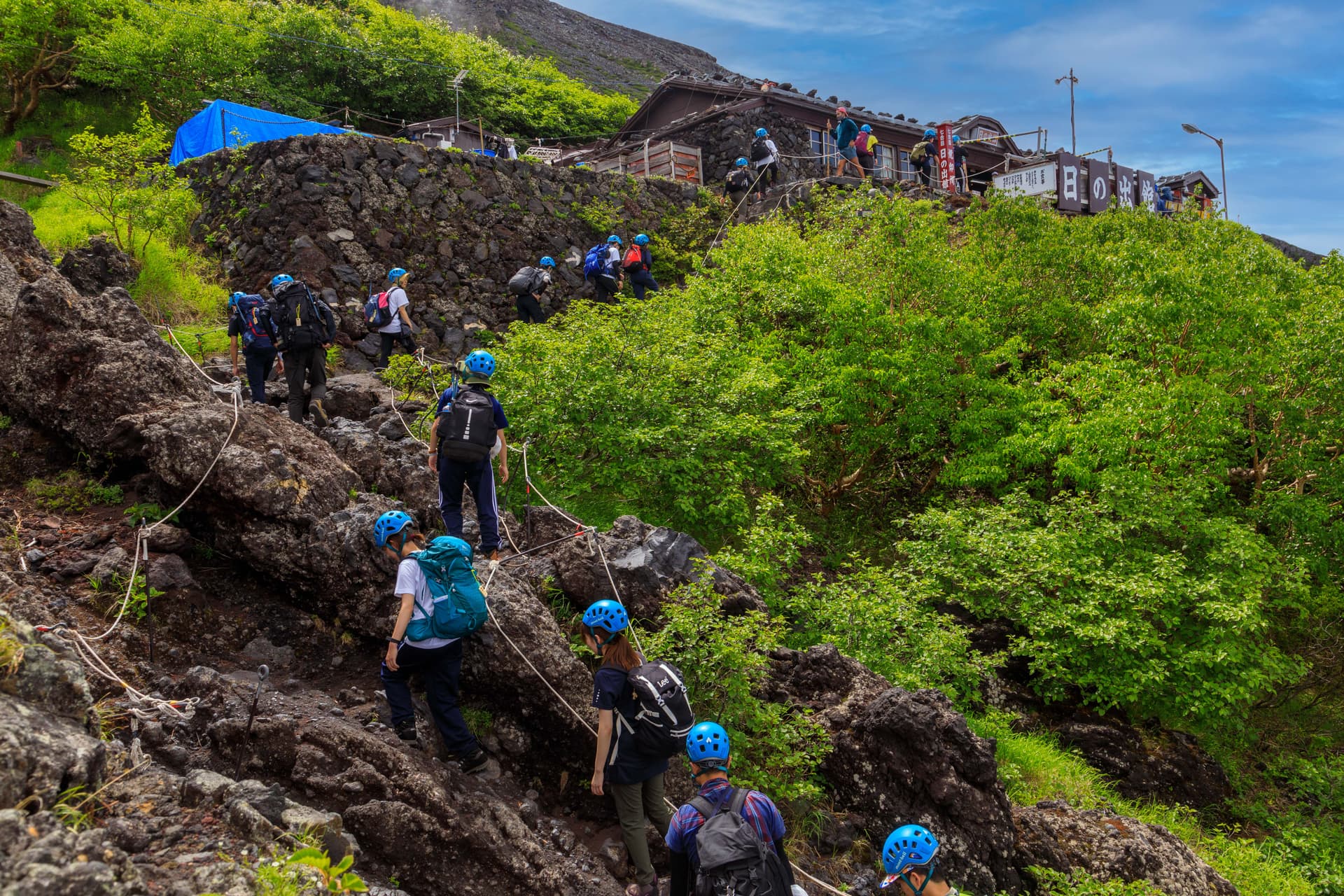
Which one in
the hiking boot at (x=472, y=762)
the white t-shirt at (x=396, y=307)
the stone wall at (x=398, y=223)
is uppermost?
the stone wall at (x=398, y=223)

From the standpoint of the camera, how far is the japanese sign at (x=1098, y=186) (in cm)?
2857

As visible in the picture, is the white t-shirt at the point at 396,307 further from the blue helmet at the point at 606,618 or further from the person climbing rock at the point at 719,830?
the person climbing rock at the point at 719,830

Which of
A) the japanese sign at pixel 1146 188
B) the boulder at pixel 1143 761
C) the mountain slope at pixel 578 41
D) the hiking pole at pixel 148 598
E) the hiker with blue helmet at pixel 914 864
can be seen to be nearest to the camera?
the hiker with blue helmet at pixel 914 864

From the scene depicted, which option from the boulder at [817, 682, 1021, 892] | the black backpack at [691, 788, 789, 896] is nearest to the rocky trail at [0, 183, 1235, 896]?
the boulder at [817, 682, 1021, 892]

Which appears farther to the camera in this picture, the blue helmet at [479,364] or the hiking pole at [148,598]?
the blue helmet at [479,364]

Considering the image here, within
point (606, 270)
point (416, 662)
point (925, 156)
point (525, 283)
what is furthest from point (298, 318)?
point (925, 156)

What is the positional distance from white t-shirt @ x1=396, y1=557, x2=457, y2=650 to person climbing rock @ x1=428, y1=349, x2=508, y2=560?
210 centimetres

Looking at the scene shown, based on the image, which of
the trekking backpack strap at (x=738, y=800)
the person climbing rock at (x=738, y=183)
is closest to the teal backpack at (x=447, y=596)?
the trekking backpack strap at (x=738, y=800)

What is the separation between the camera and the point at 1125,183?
1225 inches

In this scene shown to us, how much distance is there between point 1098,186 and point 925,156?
5.73 meters

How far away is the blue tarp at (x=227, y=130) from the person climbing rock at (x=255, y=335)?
13595 millimetres

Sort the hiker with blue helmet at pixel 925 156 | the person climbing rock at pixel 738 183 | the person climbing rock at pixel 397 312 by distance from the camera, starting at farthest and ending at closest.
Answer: the hiker with blue helmet at pixel 925 156, the person climbing rock at pixel 738 183, the person climbing rock at pixel 397 312

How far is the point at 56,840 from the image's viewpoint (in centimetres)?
383

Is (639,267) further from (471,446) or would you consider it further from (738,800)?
(738,800)
